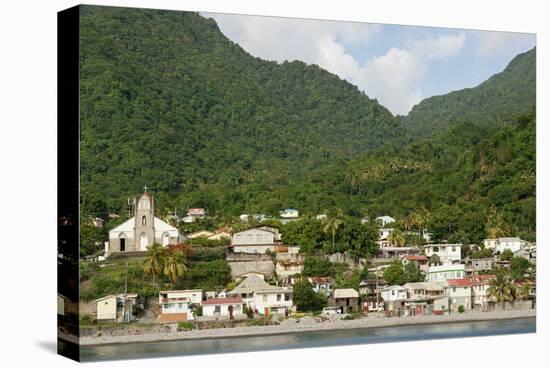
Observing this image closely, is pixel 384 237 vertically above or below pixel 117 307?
above

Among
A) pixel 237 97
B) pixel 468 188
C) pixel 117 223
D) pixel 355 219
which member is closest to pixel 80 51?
pixel 117 223

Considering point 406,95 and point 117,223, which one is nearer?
point 117,223

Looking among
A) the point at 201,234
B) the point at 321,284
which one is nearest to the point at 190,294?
the point at 201,234

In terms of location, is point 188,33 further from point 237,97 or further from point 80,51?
point 80,51

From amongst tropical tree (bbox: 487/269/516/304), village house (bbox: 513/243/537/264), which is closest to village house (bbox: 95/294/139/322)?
tropical tree (bbox: 487/269/516/304)

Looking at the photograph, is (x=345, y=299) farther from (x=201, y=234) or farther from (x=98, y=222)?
(x=98, y=222)

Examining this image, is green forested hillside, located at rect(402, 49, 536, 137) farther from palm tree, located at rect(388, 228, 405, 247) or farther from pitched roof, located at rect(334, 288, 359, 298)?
pitched roof, located at rect(334, 288, 359, 298)

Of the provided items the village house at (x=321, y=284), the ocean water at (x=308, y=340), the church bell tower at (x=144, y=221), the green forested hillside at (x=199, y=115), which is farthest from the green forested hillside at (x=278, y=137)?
the ocean water at (x=308, y=340)
